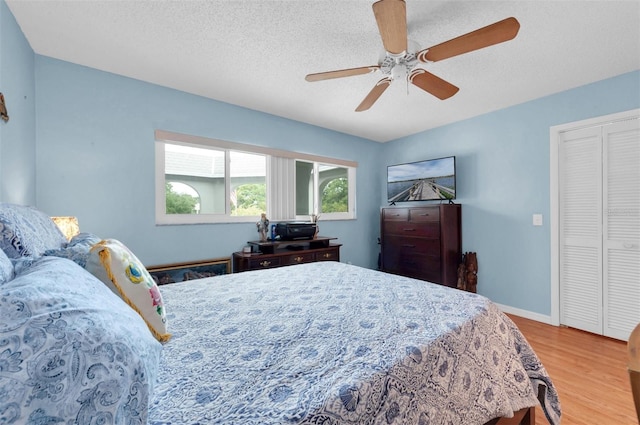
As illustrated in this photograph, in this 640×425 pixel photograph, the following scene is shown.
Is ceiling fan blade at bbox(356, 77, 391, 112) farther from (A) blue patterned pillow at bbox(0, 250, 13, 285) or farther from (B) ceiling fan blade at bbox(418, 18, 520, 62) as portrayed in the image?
(A) blue patterned pillow at bbox(0, 250, 13, 285)

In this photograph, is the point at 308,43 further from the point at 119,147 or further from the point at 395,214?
the point at 395,214

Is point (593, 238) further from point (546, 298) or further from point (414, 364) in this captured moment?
point (414, 364)

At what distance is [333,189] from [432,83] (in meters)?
2.45

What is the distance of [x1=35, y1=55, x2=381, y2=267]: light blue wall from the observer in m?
2.22

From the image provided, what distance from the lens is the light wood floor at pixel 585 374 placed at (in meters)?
1.61

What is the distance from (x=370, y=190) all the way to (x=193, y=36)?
3321 millimetres

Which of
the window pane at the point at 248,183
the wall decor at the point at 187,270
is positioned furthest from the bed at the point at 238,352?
the window pane at the point at 248,183

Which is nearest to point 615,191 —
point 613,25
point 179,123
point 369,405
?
point 613,25

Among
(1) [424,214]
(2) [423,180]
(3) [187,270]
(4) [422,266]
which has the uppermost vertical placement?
(2) [423,180]

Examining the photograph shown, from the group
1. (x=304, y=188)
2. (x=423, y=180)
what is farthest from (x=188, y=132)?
(x=423, y=180)

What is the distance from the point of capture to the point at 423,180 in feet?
13.0

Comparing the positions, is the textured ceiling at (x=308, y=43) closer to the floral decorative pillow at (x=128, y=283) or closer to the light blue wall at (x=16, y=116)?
the light blue wall at (x=16, y=116)

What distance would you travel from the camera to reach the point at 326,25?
1.80 metres

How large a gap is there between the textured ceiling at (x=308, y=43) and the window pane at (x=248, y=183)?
2.36ft
